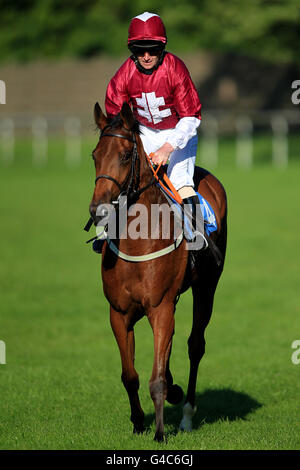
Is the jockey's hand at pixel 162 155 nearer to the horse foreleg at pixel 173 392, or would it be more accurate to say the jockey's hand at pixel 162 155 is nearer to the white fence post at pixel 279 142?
the horse foreleg at pixel 173 392

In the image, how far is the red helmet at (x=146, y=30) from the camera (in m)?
5.96

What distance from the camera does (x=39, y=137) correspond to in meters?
37.5

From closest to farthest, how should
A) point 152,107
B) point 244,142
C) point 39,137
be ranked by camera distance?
1. point 152,107
2. point 244,142
3. point 39,137

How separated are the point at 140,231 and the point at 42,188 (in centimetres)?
2114

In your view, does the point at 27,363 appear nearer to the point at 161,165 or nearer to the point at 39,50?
the point at 161,165

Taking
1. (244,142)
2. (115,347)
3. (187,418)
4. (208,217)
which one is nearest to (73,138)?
(244,142)

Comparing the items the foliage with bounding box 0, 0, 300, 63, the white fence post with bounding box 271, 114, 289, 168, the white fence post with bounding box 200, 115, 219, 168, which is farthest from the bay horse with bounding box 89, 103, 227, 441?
the foliage with bounding box 0, 0, 300, 63

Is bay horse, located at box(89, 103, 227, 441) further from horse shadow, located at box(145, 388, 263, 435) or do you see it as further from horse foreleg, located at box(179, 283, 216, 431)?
horse foreleg, located at box(179, 283, 216, 431)

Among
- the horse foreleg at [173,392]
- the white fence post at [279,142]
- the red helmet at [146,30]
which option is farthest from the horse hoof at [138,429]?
the white fence post at [279,142]

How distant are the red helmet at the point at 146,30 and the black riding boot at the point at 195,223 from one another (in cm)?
127

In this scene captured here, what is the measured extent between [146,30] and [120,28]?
3888 cm

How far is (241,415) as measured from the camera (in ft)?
23.7

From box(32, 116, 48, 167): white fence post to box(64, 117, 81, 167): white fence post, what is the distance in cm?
98

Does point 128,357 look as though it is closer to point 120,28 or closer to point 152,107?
point 152,107
